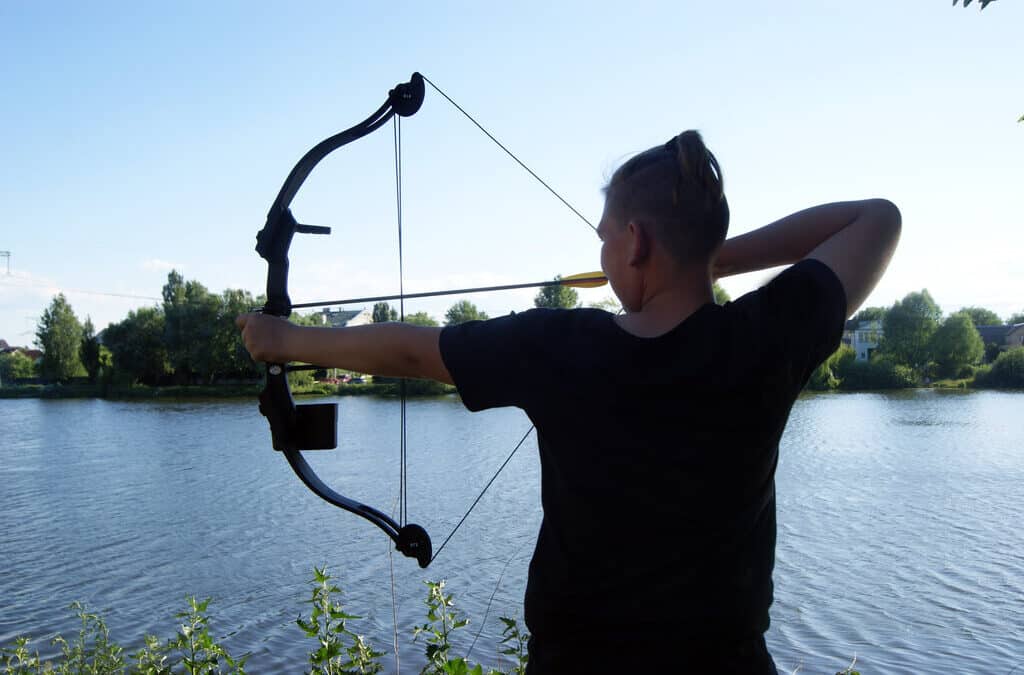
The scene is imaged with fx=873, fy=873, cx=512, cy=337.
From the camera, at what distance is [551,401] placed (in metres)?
1.25

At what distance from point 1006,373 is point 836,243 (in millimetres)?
64579

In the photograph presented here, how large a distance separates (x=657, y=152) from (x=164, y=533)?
15.2 metres

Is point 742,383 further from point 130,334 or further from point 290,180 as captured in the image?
point 130,334

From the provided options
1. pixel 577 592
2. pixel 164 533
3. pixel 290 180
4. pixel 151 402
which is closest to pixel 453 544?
pixel 164 533

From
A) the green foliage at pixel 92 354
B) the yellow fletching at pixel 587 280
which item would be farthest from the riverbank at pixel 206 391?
the yellow fletching at pixel 587 280

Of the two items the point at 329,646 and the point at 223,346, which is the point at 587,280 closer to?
the point at 329,646

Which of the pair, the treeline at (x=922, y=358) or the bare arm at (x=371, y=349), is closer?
the bare arm at (x=371, y=349)

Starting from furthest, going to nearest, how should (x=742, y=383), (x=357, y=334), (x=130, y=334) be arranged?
(x=130, y=334), (x=357, y=334), (x=742, y=383)

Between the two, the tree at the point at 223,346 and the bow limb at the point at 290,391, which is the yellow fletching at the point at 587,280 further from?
the tree at the point at 223,346

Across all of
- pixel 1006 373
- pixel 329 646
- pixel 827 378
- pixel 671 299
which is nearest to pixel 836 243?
pixel 671 299

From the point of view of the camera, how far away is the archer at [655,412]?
1221mm

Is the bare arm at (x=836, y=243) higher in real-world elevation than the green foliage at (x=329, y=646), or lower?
higher

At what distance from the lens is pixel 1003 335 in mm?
83375

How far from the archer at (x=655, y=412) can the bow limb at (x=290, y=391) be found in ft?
2.27
